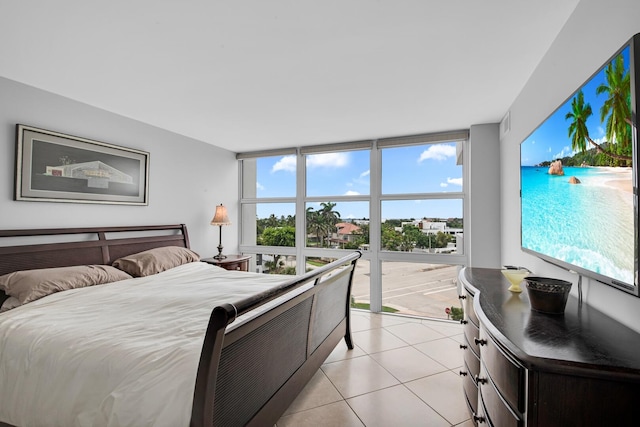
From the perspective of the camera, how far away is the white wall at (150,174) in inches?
97.7

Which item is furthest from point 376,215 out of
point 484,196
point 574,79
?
point 574,79

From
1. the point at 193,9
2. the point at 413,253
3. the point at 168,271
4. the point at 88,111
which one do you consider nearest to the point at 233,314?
the point at 193,9

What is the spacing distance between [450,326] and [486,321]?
2.71 meters

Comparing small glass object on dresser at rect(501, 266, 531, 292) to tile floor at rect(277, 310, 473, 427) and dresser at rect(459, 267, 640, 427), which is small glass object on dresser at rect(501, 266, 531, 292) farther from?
tile floor at rect(277, 310, 473, 427)

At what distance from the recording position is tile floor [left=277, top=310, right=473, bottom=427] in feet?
6.37

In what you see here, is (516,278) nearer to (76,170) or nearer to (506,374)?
(506,374)

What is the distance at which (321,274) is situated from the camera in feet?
6.61

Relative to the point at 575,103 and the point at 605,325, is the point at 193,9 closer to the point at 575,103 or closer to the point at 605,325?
the point at 575,103

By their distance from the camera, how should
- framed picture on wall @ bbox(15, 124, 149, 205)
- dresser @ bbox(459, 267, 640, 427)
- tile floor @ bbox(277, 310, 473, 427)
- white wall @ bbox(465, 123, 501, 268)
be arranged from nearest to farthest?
dresser @ bbox(459, 267, 640, 427) < tile floor @ bbox(277, 310, 473, 427) < framed picture on wall @ bbox(15, 124, 149, 205) < white wall @ bbox(465, 123, 501, 268)

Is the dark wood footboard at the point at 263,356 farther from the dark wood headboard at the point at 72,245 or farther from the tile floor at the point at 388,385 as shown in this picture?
the dark wood headboard at the point at 72,245

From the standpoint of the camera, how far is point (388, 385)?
2.32m

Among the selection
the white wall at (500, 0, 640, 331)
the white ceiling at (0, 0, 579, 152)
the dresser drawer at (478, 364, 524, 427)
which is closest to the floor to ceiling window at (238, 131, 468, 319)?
the white ceiling at (0, 0, 579, 152)

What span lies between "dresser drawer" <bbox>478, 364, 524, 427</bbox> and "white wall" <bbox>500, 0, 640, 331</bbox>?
55cm

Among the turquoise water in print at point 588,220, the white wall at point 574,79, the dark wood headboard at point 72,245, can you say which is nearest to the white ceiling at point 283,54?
the white wall at point 574,79
